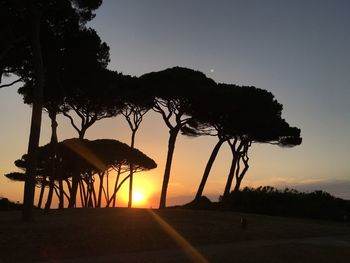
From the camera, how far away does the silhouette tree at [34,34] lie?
17.2 metres

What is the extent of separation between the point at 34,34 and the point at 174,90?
49.7 feet

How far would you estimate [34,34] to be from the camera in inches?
709

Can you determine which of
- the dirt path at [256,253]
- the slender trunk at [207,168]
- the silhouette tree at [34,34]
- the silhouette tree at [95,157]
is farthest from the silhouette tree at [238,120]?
the dirt path at [256,253]

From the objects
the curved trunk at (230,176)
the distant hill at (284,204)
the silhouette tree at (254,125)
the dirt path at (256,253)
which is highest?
the silhouette tree at (254,125)

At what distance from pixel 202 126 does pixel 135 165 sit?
8.85m

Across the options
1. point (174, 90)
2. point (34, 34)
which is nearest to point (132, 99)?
point (174, 90)

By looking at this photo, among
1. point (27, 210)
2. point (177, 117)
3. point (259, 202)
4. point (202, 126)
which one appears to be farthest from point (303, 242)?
point (202, 126)

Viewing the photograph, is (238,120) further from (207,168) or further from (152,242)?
(152,242)

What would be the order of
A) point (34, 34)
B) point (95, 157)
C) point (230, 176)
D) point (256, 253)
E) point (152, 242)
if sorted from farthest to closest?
point (95, 157) → point (230, 176) → point (34, 34) → point (152, 242) → point (256, 253)

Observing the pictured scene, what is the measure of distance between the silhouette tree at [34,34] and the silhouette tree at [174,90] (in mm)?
11006

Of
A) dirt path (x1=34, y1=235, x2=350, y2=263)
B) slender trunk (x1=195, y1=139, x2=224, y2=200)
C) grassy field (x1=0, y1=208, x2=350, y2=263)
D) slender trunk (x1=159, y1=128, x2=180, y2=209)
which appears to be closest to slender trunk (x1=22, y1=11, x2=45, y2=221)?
grassy field (x1=0, y1=208, x2=350, y2=263)

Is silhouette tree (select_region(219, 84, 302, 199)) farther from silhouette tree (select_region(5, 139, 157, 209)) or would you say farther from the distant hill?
silhouette tree (select_region(5, 139, 157, 209))

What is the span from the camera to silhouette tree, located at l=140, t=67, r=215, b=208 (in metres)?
32.4

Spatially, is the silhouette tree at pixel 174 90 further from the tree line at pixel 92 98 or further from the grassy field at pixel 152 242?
the grassy field at pixel 152 242
